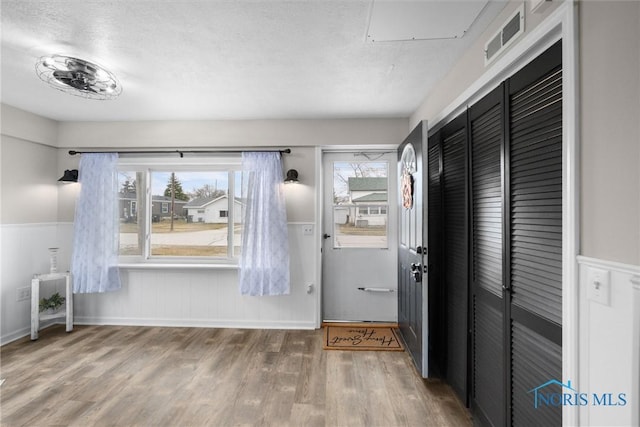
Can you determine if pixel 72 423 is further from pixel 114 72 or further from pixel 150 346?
pixel 114 72

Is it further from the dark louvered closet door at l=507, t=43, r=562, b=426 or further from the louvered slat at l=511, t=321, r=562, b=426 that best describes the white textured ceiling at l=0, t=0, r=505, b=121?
the louvered slat at l=511, t=321, r=562, b=426

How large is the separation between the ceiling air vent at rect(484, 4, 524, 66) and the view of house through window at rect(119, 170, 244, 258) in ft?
9.37

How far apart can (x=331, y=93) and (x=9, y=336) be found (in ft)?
13.7

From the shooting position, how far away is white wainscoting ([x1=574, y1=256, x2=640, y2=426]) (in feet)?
3.10

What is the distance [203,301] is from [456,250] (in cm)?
291

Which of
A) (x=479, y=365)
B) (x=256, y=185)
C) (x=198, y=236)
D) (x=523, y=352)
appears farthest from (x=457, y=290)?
(x=198, y=236)

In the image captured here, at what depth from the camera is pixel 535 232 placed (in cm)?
139

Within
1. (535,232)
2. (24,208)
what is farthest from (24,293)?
(535,232)

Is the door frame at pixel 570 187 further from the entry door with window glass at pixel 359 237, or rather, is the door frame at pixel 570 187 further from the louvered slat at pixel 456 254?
the entry door with window glass at pixel 359 237

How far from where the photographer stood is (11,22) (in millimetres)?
1817

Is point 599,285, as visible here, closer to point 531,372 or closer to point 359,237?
point 531,372

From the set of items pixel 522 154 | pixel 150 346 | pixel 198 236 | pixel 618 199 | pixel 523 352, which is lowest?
pixel 150 346

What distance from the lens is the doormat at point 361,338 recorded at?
3123mm

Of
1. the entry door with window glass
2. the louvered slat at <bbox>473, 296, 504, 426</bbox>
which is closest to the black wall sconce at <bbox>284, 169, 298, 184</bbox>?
the entry door with window glass
